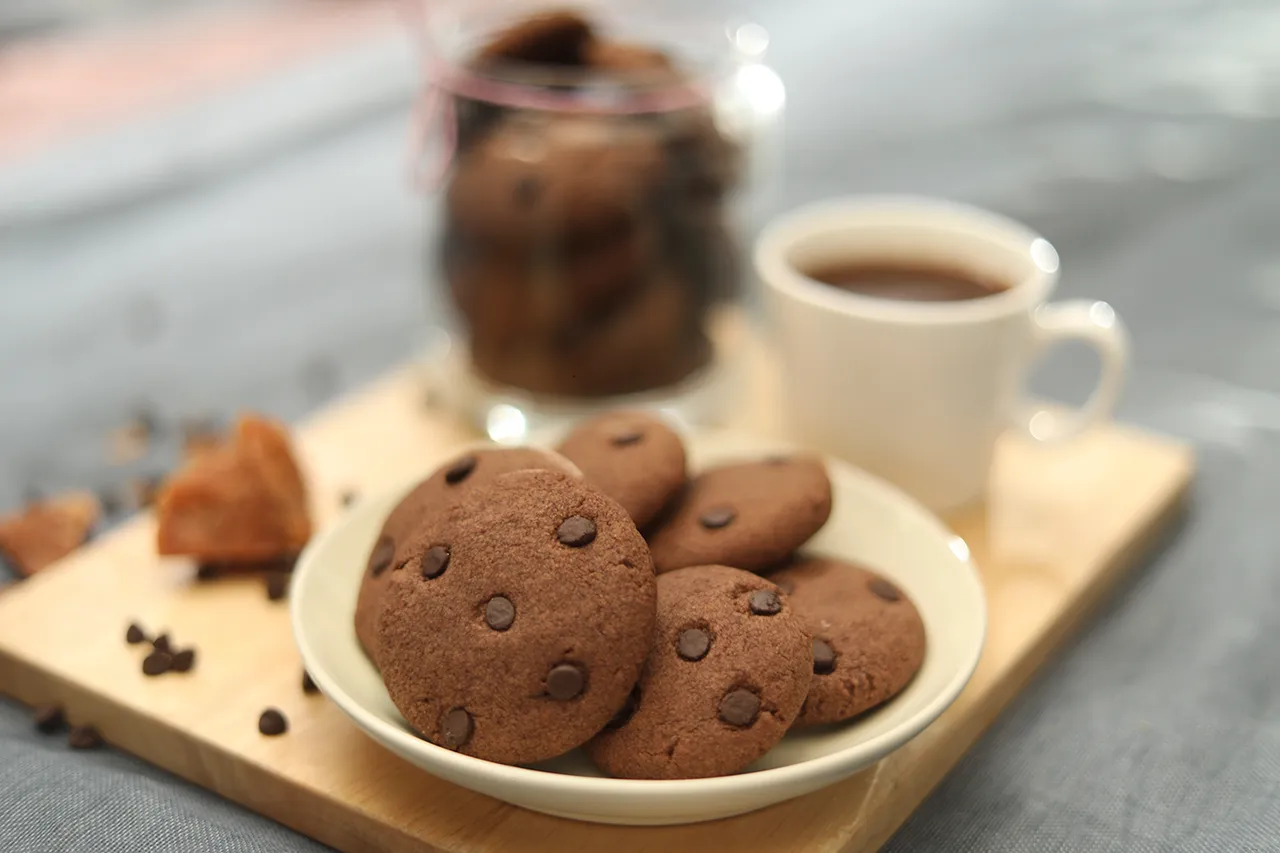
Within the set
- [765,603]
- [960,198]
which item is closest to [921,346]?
[765,603]

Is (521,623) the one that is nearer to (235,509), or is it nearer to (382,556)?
(382,556)

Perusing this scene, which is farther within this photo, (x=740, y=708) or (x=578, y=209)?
(x=578, y=209)

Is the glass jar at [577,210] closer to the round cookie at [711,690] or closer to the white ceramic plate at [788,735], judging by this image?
the white ceramic plate at [788,735]

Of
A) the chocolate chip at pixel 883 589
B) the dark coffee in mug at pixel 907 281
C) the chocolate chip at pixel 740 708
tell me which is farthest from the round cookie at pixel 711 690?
the dark coffee in mug at pixel 907 281

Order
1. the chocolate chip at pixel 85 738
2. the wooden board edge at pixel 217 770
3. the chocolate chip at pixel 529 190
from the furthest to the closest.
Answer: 1. the chocolate chip at pixel 529 190
2. the chocolate chip at pixel 85 738
3. the wooden board edge at pixel 217 770

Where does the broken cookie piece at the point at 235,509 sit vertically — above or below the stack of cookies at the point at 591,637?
below

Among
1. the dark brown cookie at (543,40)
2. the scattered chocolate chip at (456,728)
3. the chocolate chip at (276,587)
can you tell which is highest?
the dark brown cookie at (543,40)

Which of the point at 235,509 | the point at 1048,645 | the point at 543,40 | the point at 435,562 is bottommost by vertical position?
the point at 1048,645

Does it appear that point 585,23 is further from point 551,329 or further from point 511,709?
point 511,709
